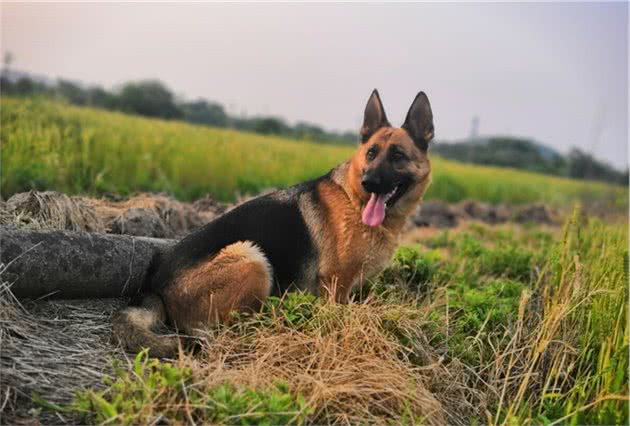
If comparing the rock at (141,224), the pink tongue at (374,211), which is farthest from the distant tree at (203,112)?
the pink tongue at (374,211)

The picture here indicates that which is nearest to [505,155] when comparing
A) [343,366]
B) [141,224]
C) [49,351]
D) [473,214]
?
[473,214]

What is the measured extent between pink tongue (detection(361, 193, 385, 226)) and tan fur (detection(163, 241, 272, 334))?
865mm

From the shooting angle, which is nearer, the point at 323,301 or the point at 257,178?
the point at 323,301

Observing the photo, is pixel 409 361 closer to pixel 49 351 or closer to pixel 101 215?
pixel 49 351

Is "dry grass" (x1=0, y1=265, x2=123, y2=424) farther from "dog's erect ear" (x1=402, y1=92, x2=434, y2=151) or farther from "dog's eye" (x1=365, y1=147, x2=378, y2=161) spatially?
"dog's erect ear" (x1=402, y1=92, x2=434, y2=151)

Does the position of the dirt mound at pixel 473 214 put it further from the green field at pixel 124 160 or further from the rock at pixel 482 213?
the green field at pixel 124 160

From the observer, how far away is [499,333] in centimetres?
427

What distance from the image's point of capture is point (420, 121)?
4461 millimetres

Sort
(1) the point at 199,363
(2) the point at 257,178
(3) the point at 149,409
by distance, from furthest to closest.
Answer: (2) the point at 257,178
(1) the point at 199,363
(3) the point at 149,409

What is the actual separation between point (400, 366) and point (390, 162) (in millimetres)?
1535

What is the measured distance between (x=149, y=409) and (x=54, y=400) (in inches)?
22.8

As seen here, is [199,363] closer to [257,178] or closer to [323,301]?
[323,301]

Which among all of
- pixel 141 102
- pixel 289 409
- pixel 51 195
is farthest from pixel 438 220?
pixel 141 102

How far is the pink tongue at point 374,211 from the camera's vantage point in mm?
4156
